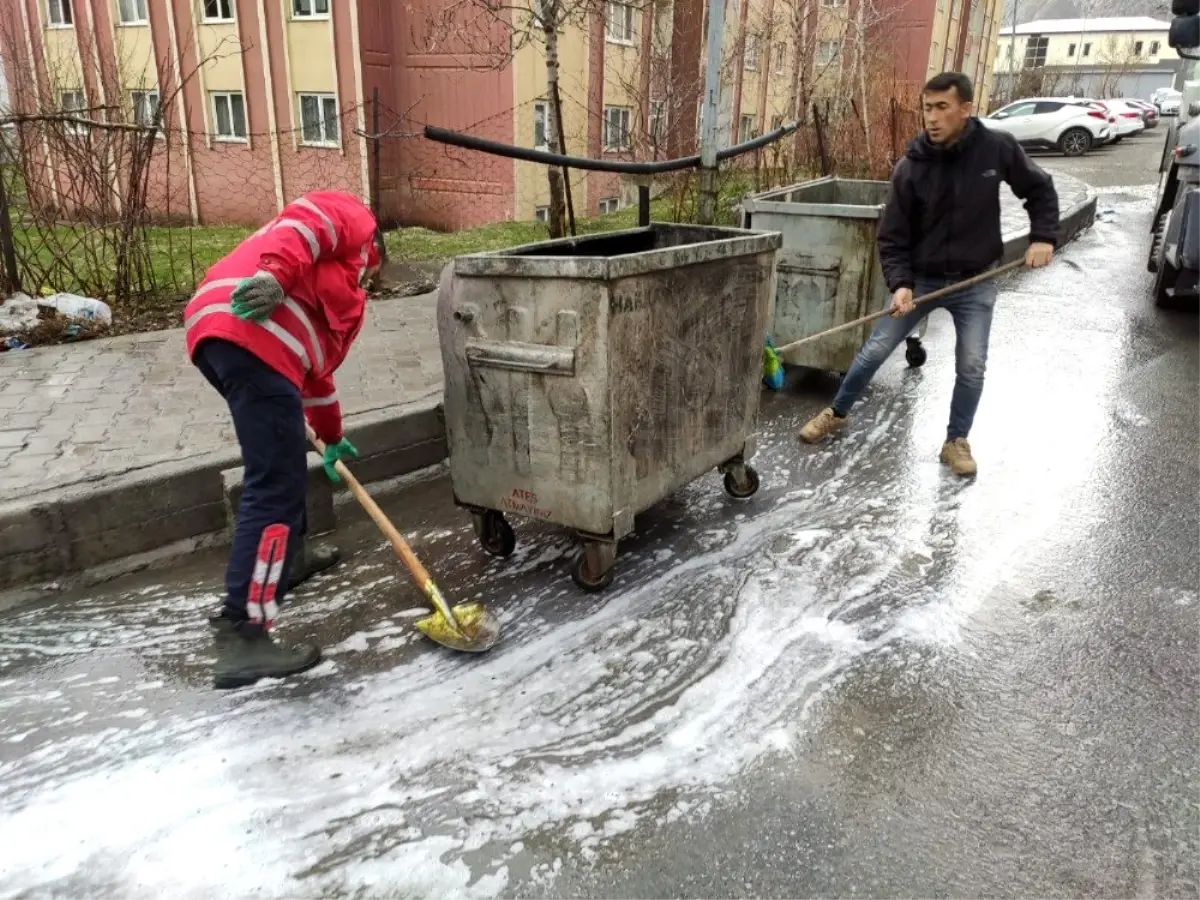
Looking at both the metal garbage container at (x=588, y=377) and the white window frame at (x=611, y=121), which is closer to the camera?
the metal garbage container at (x=588, y=377)

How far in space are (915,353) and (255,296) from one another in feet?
16.2

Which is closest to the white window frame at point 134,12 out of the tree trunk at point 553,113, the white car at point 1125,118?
the tree trunk at point 553,113

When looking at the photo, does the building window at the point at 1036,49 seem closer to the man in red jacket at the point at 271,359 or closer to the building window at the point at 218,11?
the building window at the point at 218,11

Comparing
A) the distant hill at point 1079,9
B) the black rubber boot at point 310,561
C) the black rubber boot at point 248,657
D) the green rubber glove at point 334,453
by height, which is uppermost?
the distant hill at point 1079,9

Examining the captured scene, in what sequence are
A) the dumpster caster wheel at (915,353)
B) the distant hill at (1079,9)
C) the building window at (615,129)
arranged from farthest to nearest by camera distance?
the distant hill at (1079,9)
the building window at (615,129)
the dumpster caster wheel at (915,353)

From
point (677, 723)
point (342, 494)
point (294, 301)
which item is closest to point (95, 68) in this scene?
point (342, 494)

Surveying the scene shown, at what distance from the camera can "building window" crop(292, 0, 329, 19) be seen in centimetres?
1655

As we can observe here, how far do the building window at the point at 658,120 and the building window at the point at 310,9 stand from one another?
8.37 meters

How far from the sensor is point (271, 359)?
2.75 m

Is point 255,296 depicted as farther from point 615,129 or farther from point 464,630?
point 615,129

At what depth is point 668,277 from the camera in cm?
326

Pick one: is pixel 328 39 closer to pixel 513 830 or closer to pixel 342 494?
pixel 342 494

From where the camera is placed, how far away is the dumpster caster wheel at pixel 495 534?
3.67 meters

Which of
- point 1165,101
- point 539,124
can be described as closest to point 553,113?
point 539,124
